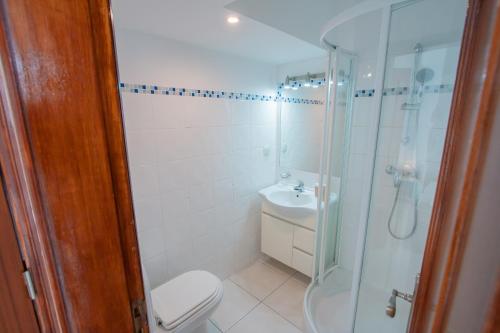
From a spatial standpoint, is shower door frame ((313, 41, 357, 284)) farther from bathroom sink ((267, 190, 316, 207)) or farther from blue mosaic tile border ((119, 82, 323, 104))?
blue mosaic tile border ((119, 82, 323, 104))

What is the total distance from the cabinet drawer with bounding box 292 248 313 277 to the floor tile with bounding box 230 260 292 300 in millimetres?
288

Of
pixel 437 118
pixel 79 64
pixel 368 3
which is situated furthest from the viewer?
pixel 437 118

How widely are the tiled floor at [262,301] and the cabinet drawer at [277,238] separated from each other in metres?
0.23

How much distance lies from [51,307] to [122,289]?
126 mm

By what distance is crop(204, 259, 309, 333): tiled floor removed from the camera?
180cm

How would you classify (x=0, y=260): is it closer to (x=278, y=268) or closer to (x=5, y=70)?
(x=5, y=70)

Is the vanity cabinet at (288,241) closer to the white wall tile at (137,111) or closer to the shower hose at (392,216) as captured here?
the shower hose at (392,216)

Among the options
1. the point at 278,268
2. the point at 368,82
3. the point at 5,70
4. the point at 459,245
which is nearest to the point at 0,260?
the point at 5,70

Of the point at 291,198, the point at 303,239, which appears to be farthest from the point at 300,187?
the point at 303,239

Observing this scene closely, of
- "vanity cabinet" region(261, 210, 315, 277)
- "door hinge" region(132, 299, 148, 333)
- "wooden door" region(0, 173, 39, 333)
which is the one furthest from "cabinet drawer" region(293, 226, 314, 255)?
"wooden door" region(0, 173, 39, 333)

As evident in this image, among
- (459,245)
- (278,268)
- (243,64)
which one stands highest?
(243,64)

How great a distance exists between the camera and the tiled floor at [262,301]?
180 cm

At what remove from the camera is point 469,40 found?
12.0 inches

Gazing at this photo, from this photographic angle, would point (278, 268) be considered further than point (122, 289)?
Yes
